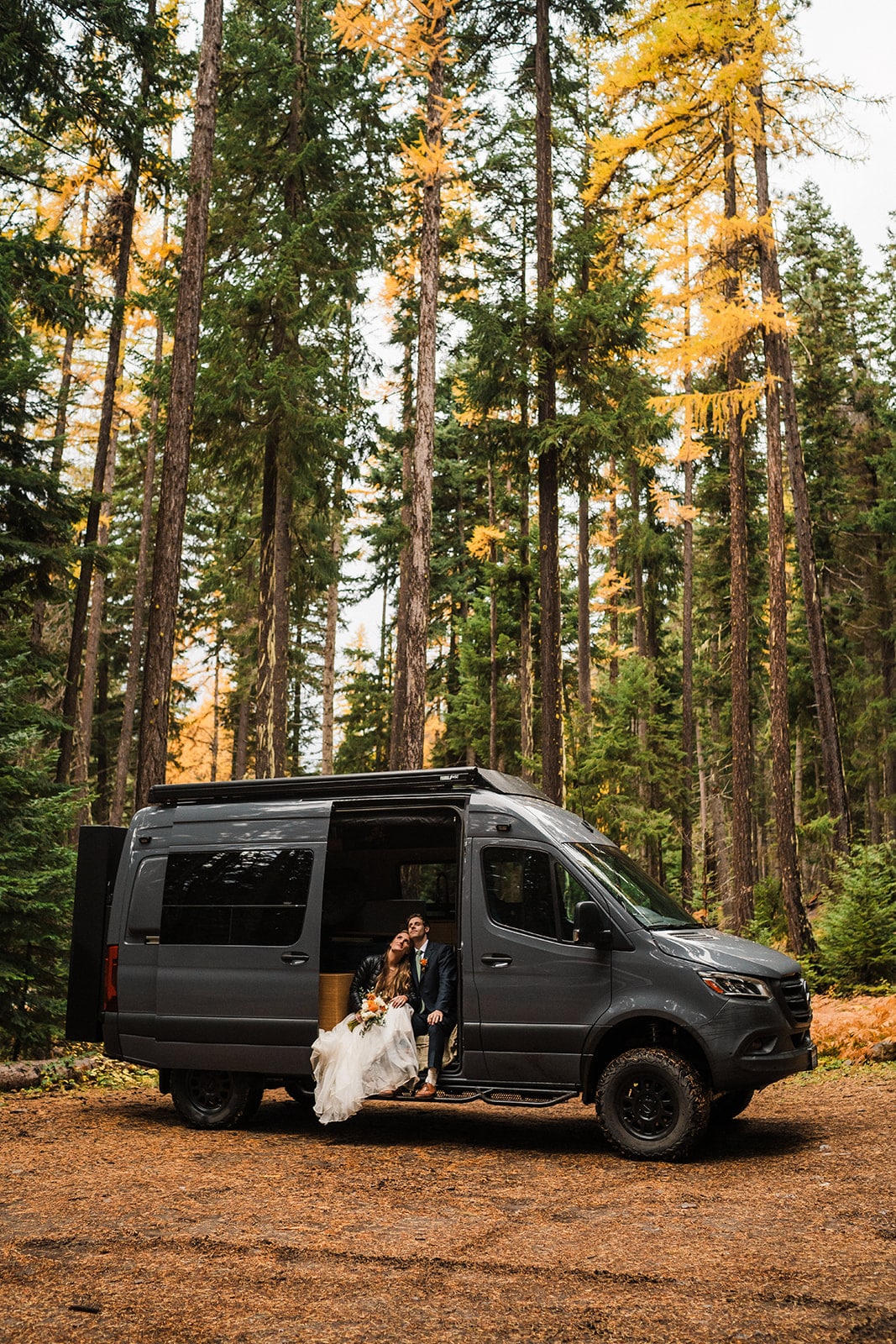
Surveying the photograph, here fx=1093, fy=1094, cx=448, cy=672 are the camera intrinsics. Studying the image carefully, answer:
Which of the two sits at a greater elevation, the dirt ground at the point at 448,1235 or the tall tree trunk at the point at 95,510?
the tall tree trunk at the point at 95,510

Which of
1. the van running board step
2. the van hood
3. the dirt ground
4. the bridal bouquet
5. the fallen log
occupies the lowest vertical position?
the dirt ground

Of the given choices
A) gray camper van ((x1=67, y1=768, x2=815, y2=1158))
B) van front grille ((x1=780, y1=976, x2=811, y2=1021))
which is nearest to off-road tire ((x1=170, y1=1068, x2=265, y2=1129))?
gray camper van ((x1=67, y1=768, x2=815, y2=1158))

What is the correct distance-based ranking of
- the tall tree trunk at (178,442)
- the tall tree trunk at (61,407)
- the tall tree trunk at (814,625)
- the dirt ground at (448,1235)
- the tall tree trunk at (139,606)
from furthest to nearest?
the tall tree trunk at (139,606), the tall tree trunk at (814,625), the tall tree trunk at (61,407), the tall tree trunk at (178,442), the dirt ground at (448,1235)

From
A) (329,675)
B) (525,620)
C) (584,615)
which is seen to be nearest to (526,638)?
(525,620)

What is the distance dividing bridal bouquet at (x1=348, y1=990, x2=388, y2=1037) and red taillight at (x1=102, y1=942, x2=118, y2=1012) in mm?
2098

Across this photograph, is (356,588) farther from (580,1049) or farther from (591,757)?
(580,1049)

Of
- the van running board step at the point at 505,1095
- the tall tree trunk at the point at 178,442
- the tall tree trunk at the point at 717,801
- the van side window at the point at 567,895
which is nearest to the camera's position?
the van running board step at the point at 505,1095

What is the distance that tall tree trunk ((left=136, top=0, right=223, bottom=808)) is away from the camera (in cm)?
1306

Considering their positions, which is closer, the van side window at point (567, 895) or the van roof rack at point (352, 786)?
the van side window at point (567, 895)

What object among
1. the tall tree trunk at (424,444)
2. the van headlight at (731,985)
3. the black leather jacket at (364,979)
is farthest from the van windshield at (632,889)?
the tall tree trunk at (424,444)

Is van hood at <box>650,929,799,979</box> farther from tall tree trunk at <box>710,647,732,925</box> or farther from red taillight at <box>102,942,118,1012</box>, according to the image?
tall tree trunk at <box>710,647,732,925</box>

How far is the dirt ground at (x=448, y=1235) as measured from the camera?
14.4 feet

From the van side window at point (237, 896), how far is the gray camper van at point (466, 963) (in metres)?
0.02

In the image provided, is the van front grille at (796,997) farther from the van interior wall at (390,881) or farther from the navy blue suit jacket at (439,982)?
the van interior wall at (390,881)
